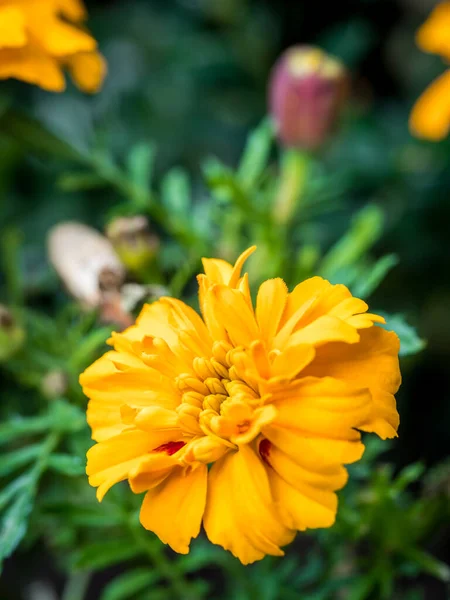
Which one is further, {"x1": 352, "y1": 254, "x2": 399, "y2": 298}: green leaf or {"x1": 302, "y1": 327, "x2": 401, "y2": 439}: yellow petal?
{"x1": 352, "y1": 254, "x2": 399, "y2": 298}: green leaf

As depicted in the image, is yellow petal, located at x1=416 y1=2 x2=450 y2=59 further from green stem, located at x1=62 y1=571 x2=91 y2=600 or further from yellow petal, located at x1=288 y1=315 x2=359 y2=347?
green stem, located at x1=62 y1=571 x2=91 y2=600

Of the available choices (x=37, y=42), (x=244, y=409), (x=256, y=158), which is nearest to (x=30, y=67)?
(x=37, y=42)

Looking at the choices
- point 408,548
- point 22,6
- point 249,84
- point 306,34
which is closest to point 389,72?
point 306,34

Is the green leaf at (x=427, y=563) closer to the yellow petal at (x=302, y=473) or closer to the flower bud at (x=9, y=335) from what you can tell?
the yellow petal at (x=302, y=473)

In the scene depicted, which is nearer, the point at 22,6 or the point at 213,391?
the point at 213,391

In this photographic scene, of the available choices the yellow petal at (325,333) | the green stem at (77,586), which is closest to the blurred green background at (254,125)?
the green stem at (77,586)

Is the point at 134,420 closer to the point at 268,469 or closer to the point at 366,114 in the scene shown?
the point at 268,469

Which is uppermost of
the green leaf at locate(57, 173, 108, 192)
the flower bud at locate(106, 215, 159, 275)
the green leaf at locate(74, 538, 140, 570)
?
the flower bud at locate(106, 215, 159, 275)

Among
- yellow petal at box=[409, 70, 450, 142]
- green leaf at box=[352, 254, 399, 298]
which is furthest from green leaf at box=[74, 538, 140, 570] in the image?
yellow petal at box=[409, 70, 450, 142]
